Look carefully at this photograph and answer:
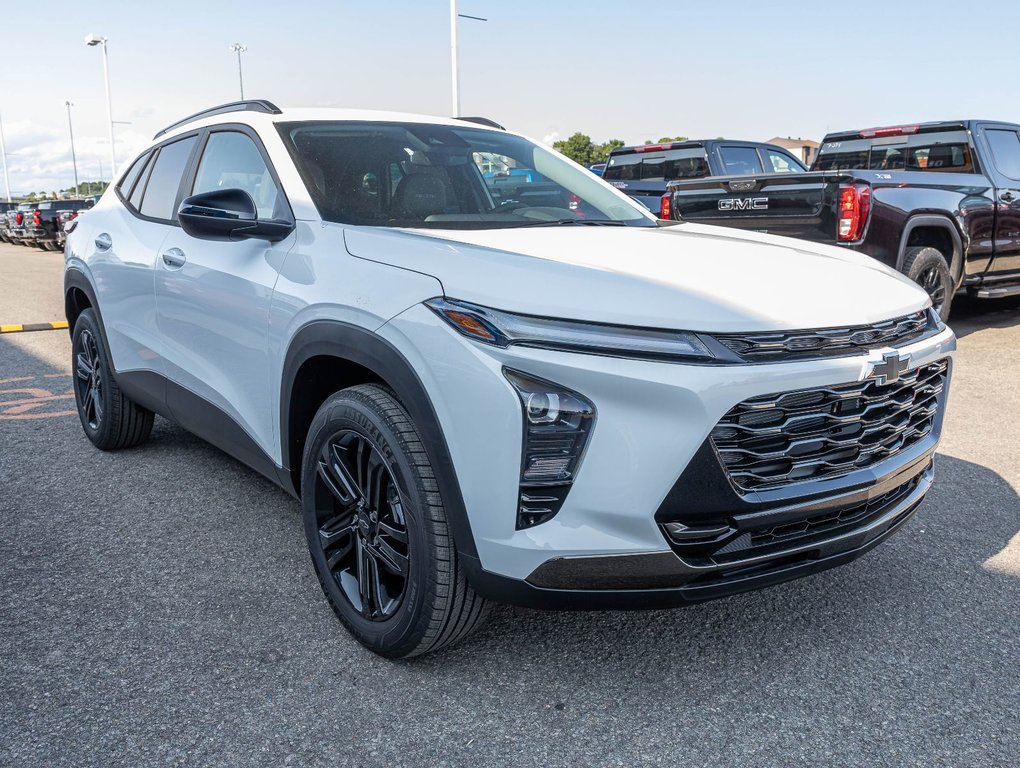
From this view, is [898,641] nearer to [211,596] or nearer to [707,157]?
[211,596]

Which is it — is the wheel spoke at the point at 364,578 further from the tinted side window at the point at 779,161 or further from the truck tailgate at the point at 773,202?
the tinted side window at the point at 779,161

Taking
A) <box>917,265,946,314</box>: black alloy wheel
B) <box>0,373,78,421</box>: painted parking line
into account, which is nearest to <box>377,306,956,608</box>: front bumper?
<box>0,373,78,421</box>: painted parking line

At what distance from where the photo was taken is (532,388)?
2.12m

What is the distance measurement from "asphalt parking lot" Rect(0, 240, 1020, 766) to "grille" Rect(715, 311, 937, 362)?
3.12 ft

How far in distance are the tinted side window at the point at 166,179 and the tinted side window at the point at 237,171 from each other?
0.22 m

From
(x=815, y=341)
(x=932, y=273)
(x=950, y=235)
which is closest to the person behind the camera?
(x=815, y=341)

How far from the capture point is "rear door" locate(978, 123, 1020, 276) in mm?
8234

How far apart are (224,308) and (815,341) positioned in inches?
80.3

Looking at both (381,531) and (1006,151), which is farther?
(1006,151)

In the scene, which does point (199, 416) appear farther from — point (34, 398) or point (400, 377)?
point (34, 398)

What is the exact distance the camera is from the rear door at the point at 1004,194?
8234 millimetres

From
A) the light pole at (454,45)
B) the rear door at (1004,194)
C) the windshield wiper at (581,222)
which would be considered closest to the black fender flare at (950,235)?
the rear door at (1004,194)

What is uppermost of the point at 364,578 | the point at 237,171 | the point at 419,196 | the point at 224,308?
the point at 237,171

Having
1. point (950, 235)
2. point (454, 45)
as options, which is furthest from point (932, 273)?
point (454, 45)
